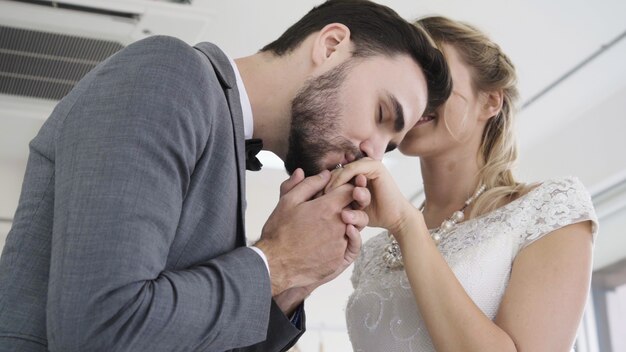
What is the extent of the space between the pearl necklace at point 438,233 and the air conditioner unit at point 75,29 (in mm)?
1392

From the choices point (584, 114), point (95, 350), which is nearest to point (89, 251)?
point (95, 350)

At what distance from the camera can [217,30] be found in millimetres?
3342

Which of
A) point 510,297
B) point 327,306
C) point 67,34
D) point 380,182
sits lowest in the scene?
point 327,306

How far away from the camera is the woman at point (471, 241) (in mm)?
1604

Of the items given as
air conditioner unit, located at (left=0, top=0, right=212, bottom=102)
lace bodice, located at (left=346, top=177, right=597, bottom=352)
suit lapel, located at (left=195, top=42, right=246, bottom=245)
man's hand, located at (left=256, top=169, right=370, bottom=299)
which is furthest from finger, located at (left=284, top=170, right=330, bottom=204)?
air conditioner unit, located at (left=0, top=0, right=212, bottom=102)

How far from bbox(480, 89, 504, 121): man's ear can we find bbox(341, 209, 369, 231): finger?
0.77 meters

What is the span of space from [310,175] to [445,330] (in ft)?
1.21

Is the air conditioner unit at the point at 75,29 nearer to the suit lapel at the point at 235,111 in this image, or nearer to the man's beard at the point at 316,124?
the man's beard at the point at 316,124

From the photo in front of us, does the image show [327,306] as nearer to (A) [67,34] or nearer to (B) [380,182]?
(A) [67,34]

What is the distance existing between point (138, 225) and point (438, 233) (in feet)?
3.38

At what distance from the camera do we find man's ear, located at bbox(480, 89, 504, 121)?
2.05 m

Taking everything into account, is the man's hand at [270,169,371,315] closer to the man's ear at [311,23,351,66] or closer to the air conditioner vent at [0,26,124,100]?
the man's ear at [311,23,351,66]

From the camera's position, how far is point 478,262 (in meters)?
1.79

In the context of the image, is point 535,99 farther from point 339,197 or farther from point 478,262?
point 339,197
